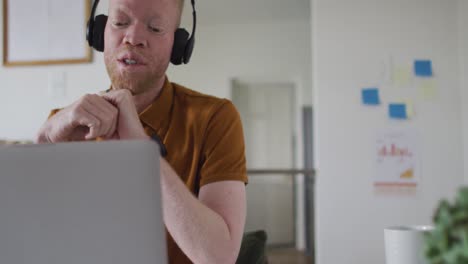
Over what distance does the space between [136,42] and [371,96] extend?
2.24 m

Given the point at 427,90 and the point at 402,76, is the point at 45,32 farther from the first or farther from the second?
the point at 427,90

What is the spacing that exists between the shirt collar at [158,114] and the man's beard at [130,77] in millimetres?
46

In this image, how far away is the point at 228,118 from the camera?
1135 millimetres

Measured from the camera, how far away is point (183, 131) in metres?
1.12

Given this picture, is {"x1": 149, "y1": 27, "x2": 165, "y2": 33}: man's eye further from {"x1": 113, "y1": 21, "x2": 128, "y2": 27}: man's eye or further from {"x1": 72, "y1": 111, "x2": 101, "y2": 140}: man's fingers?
{"x1": 72, "y1": 111, "x2": 101, "y2": 140}: man's fingers

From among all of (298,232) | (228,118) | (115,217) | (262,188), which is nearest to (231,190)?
(228,118)

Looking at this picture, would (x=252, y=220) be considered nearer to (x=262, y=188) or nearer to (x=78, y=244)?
(x=262, y=188)

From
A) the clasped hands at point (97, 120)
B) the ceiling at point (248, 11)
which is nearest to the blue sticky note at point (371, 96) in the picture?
the ceiling at point (248, 11)

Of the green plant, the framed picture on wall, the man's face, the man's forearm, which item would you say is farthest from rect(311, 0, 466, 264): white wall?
the green plant

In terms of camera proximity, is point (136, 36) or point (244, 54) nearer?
point (136, 36)

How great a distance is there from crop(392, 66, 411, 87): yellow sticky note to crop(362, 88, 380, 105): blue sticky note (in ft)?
0.44

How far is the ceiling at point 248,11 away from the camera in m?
4.48

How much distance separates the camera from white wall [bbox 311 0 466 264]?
3.03 metres

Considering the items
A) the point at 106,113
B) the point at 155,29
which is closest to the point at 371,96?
the point at 155,29
